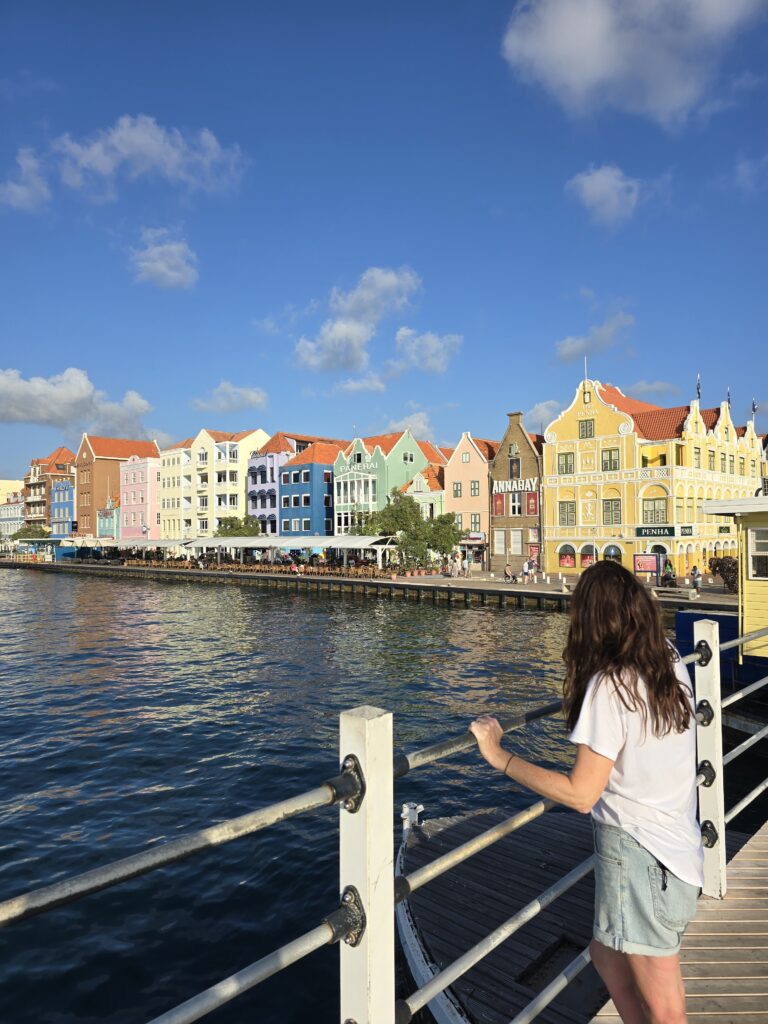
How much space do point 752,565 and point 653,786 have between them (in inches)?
592

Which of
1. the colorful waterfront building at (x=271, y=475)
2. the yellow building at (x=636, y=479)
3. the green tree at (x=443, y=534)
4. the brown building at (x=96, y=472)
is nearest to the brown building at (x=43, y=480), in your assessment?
the brown building at (x=96, y=472)

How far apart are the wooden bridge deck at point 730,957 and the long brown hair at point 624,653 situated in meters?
1.86

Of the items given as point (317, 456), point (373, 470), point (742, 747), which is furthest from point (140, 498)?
point (742, 747)

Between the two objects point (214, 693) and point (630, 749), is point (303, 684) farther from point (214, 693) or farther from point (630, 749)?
point (630, 749)

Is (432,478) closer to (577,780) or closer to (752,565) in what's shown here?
(752,565)

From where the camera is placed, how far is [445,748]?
8.00 feet

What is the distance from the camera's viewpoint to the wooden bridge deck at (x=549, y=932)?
340 centimetres

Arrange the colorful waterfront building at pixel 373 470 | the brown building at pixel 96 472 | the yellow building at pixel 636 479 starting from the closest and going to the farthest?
the yellow building at pixel 636 479
the colorful waterfront building at pixel 373 470
the brown building at pixel 96 472

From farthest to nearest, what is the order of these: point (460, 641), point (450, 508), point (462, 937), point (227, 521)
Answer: point (227, 521) < point (450, 508) < point (460, 641) < point (462, 937)

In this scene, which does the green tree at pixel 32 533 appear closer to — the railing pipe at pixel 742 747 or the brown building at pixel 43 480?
the brown building at pixel 43 480

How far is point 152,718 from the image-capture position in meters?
17.2

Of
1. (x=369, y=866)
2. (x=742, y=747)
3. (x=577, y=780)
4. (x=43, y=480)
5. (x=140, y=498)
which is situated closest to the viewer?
(x=369, y=866)

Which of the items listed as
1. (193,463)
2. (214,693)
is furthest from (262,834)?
(193,463)

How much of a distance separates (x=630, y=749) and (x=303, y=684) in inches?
773
